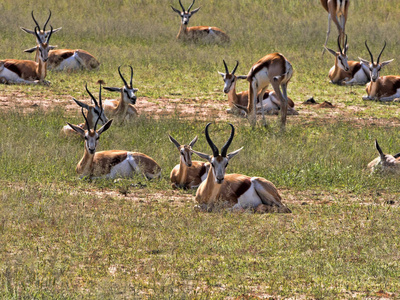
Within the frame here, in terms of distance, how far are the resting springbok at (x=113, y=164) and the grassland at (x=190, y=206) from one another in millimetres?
162

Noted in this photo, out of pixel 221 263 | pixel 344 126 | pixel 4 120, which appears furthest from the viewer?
pixel 344 126

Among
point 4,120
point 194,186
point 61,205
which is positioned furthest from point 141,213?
point 4,120

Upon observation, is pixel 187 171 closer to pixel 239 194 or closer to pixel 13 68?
pixel 239 194

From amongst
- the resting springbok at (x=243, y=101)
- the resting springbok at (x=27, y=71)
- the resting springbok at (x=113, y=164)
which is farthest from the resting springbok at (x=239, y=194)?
the resting springbok at (x=27, y=71)

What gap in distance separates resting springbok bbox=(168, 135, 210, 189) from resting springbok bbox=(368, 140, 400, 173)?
2385 millimetres

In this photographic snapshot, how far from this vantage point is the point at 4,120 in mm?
11023

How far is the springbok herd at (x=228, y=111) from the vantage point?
24.7 ft

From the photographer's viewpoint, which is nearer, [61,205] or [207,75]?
[61,205]

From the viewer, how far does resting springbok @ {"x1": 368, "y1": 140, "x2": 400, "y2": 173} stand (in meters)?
9.23

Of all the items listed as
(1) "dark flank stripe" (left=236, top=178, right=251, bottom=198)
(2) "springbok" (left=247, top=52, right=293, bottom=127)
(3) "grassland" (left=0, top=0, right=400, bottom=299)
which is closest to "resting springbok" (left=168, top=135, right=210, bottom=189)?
(3) "grassland" (left=0, top=0, right=400, bottom=299)

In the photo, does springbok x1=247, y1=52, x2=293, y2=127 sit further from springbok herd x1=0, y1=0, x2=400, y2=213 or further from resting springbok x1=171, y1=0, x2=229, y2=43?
resting springbok x1=171, y1=0, x2=229, y2=43

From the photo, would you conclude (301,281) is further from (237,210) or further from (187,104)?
(187,104)

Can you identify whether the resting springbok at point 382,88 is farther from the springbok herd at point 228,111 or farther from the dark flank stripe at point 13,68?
the dark flank stripe at point 13,68

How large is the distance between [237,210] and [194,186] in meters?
1.28
